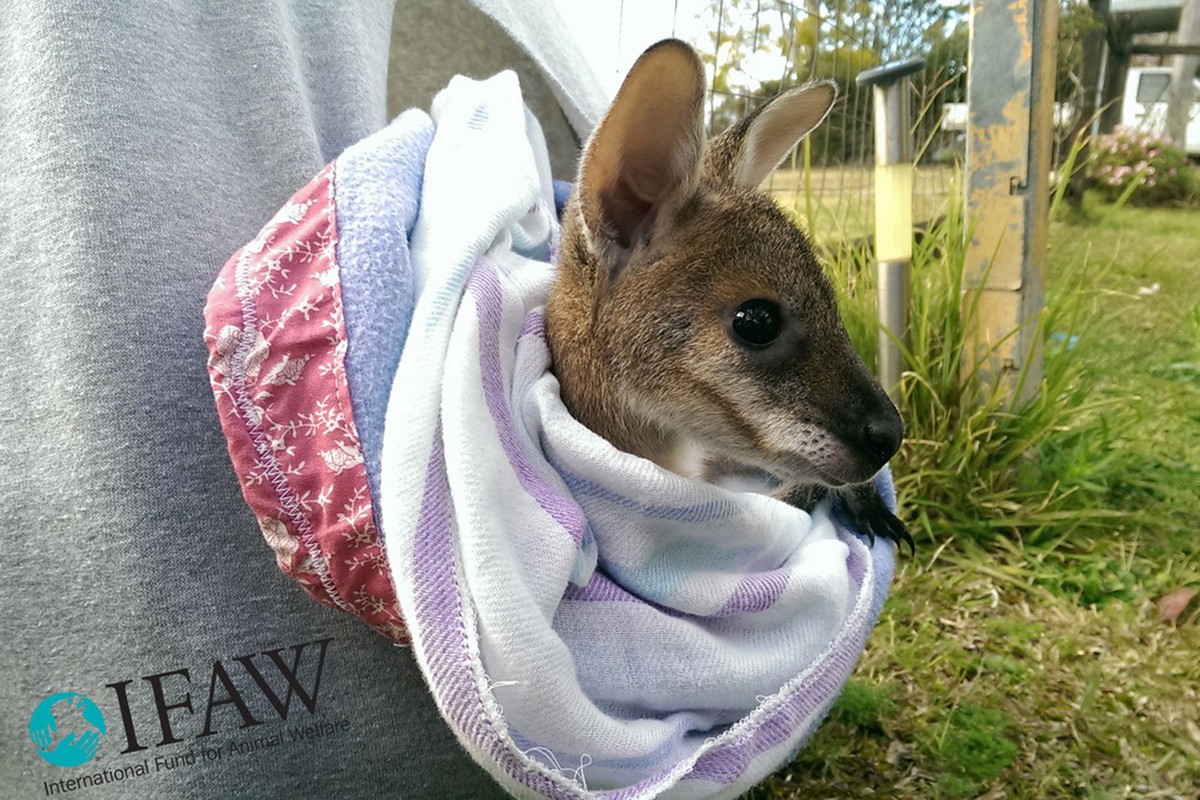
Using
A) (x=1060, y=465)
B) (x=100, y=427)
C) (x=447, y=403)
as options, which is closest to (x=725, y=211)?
(x=447, y=403)

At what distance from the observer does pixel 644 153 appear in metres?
1.11

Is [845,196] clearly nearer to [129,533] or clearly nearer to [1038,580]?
[1038,580]

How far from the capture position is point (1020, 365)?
7.24 feet

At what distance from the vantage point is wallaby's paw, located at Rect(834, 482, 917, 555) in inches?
54.5

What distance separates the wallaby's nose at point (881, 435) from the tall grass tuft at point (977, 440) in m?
1.19

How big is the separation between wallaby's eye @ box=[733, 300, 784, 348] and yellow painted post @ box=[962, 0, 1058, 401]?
1264 mm

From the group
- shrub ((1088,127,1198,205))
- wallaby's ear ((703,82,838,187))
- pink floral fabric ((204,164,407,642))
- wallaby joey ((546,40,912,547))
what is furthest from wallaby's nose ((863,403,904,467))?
shrub ((1088,127,1198,205))

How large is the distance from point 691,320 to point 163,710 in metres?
0.84

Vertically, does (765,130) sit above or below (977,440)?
above

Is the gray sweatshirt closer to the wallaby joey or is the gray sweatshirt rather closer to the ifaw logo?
the ifaw logo

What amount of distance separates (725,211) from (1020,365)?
1.40 meters

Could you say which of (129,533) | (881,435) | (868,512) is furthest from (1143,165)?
(129,533)

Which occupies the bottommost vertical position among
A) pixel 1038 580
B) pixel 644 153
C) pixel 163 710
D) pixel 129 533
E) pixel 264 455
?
pixel 1038 580

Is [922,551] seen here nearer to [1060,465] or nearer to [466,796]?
[1060,465]
